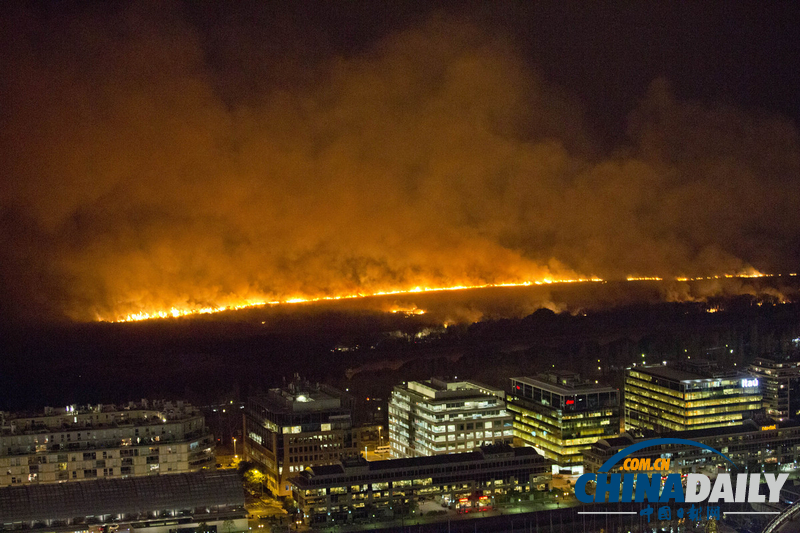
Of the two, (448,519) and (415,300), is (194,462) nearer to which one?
(448,519)

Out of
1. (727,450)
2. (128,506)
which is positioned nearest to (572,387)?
(727,450)

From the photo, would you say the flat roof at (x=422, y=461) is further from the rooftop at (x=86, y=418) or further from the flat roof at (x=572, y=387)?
the rooftop at (x=86, y=418)

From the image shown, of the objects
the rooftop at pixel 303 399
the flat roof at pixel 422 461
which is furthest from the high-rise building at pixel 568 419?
the rooftop at pixel 303 399

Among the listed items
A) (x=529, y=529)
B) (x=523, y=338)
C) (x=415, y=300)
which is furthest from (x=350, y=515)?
(x=415, y=300)

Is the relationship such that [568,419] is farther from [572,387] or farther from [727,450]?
[727,450]

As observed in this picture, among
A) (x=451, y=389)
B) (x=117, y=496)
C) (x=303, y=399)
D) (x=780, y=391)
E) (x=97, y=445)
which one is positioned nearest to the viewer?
(x=117, y=496)

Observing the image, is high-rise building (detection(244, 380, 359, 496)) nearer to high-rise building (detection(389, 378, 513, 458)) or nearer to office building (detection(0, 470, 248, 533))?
high-rise building (detection(389, 378, 513, 458))

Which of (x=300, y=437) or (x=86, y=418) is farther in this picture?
(x=300, y=437)

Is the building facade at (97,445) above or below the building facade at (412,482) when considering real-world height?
above
